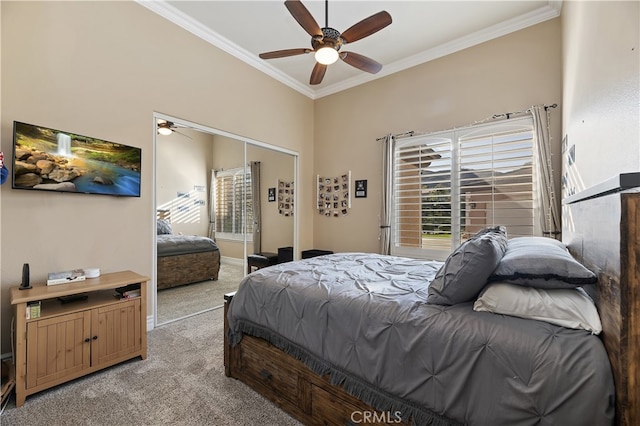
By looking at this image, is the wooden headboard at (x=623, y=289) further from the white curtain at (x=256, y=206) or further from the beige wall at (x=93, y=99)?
the white curtain at (x=256, y=206)

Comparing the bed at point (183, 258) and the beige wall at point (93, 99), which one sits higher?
the beige wall at point (93, 99)

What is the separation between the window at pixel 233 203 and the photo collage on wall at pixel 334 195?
1.42 m

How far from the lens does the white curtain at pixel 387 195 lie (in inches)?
163

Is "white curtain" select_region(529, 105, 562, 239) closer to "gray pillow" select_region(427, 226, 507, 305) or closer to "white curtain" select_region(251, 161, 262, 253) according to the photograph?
"gray pillow" select_region(427, 226, 507, 305)

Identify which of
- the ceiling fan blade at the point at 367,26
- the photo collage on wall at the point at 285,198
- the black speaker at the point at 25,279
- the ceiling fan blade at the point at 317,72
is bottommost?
the black speaker at the point at 25,279

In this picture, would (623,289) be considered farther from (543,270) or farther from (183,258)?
(183,258)

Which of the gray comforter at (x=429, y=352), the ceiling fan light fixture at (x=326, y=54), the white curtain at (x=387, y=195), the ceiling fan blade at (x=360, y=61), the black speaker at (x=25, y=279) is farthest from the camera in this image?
the white curtain at (x=387, y=195)

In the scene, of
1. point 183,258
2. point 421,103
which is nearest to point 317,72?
point 421,103

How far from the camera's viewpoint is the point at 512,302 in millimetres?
1146

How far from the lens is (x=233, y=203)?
12.9 ft

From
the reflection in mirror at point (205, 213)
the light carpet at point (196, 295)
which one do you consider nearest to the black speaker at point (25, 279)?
the reflection in mirror at point (205, 213)

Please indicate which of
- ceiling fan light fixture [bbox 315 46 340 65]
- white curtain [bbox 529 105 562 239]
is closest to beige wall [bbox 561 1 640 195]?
white curtain [bbox 529 105 562 239]

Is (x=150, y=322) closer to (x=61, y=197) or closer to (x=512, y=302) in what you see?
(x=61, y=197)

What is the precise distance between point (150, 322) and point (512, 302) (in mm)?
3264
